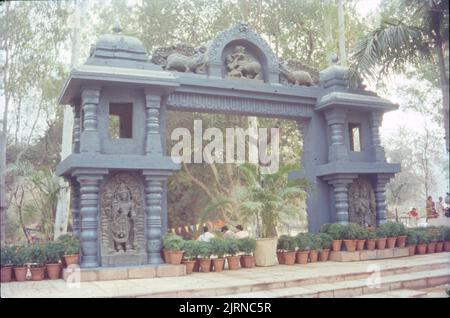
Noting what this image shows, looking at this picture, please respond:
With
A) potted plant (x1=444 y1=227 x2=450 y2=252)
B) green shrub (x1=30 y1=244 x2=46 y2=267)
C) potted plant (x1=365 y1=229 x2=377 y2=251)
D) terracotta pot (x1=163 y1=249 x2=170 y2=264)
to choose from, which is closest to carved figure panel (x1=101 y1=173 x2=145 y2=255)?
terracotta pot (x1=163 y1=249 x2=170 y2=264)

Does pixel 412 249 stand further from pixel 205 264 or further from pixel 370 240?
pixel 205 264

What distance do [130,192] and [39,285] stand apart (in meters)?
2.43

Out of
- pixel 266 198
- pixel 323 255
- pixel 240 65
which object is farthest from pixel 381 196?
pixel 240 65

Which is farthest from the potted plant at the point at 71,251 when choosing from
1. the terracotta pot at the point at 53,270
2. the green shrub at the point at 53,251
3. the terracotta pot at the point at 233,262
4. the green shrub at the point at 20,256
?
the terracotta pot at the point at 233,262

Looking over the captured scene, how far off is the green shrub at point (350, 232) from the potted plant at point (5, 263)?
7.14m

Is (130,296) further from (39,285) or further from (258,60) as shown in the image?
(258,60)

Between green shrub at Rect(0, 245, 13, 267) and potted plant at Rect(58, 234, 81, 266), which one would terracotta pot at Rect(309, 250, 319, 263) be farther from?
green shrub at Rect(0, 245, 13, 267)

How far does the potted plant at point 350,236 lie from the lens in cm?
1052

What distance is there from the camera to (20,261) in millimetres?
8336

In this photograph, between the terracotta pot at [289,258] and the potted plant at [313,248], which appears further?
the potted plant at [313,248]

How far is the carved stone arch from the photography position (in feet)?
33.8

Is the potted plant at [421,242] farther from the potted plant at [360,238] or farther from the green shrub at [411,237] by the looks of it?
the potted plant at [360,238]

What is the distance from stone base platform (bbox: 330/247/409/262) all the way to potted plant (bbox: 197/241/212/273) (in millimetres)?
3182

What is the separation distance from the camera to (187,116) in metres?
19.4
